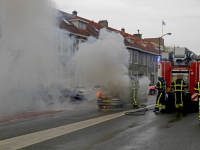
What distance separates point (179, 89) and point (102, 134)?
616 cm

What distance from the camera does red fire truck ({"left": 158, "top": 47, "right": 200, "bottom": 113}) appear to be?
14.4 metres

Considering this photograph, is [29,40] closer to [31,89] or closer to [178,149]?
[31,89]

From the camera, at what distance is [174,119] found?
38.7ft

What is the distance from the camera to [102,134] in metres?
8.71

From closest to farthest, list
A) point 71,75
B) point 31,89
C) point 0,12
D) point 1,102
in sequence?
point 0,12 < point 1,102 < point 31,89 < point 71,75

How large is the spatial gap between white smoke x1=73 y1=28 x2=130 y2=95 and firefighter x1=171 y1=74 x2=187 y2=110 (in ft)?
8.91

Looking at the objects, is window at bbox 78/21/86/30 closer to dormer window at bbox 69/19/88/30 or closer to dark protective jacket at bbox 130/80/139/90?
dormer window at bbox 69/19/88/30

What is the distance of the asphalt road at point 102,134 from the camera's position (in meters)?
7.32

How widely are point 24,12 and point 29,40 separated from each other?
4.21 feet

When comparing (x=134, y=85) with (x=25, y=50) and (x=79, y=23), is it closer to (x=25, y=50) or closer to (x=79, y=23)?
(x=25, y=50)

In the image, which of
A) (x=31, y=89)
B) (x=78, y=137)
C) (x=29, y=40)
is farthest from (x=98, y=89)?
(x=78, y=137)

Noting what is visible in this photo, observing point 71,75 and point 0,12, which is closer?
point 0,12

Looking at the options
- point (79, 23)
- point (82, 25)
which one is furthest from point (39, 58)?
point (82, 25)

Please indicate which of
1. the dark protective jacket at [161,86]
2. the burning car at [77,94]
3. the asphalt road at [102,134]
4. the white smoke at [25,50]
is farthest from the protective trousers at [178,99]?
the burning car at [77,94]
